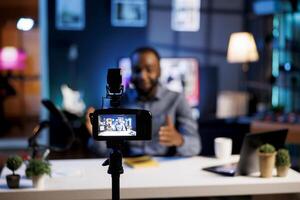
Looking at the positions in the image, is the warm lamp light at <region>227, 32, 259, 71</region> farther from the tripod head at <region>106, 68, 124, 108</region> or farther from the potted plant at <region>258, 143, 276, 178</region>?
the tripod head at <region>106, 68, 124, 108</region>

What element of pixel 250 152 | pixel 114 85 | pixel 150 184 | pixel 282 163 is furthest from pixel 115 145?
pixel 282 163

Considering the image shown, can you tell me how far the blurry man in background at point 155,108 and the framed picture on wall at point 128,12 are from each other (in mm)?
2084

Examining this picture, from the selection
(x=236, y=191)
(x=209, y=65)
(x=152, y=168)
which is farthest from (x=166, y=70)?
(x=236, y=191)

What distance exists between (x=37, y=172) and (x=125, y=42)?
3.05 meters

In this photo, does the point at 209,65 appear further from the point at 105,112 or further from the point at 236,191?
the point at 105,112

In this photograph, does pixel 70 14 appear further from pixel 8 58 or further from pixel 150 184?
pixel 150 184

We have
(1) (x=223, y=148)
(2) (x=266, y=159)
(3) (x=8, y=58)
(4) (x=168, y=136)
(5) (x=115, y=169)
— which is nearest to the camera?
(5) (x=115, y=169)

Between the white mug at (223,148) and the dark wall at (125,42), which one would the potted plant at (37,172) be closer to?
the white mug at (223,148)

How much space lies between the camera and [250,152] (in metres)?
2.06

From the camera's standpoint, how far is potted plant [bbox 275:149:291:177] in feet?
6.82

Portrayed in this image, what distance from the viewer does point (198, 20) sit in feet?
16.0

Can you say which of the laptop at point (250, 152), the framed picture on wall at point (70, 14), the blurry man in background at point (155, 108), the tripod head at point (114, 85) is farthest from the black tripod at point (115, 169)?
the framed picture on wall at point (70, 14)

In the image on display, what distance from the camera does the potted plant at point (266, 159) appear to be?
2.05 metres

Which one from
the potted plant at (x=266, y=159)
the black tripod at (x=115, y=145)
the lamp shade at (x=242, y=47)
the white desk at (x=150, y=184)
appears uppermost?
the lamp shade at (x=242, y=47)
